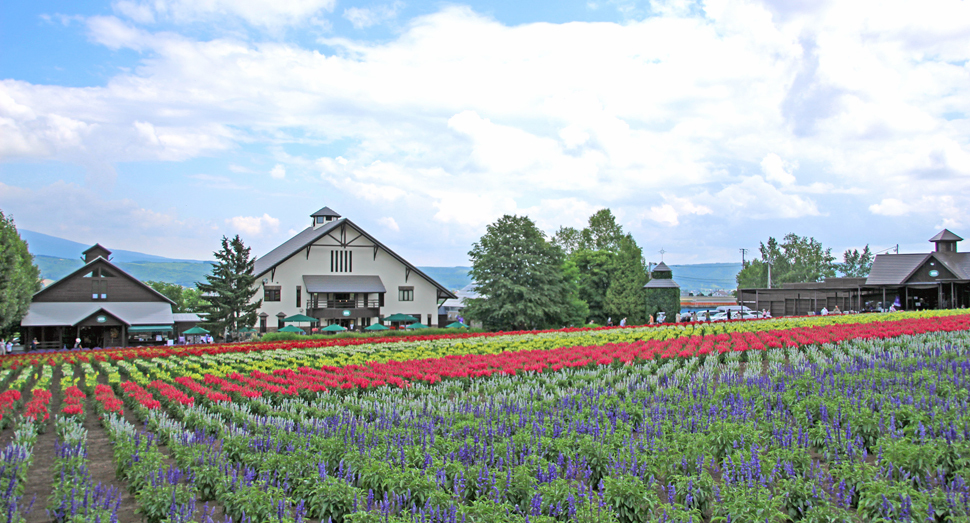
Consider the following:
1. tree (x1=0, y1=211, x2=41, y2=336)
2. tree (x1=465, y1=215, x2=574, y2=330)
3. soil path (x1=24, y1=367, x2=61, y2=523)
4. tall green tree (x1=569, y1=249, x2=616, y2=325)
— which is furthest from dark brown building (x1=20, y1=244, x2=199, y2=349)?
soil path (x1=24, y1=367, x2=61, y2=523)

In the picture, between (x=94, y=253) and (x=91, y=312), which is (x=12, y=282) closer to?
(x=91, y=312)

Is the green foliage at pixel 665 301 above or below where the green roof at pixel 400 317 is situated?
above

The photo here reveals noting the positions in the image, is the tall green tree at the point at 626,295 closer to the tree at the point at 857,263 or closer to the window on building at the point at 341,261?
the window on building at the point at 341,261

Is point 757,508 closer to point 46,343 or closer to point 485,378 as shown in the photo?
point 485,378

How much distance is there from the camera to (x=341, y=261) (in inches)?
2176

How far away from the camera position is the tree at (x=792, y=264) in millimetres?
97375

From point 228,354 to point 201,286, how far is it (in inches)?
837

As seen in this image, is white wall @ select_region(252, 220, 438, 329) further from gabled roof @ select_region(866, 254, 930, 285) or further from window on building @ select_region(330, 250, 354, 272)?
gabled roof @ select_region(866, 254, 930, 285)

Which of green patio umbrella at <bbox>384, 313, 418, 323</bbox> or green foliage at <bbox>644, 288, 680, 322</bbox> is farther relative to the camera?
green patio umbrella at <bbox>384, 313, 418, 323</bbox>

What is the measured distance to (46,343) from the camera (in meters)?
47.1

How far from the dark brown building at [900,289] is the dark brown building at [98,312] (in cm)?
5421

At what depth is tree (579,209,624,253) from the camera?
247 ft

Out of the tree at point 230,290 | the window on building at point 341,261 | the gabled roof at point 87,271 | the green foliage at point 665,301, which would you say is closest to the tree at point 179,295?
the gabled roof at point 87,271

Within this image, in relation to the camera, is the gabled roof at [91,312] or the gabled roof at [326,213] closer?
the gabled roof at [91,312]
